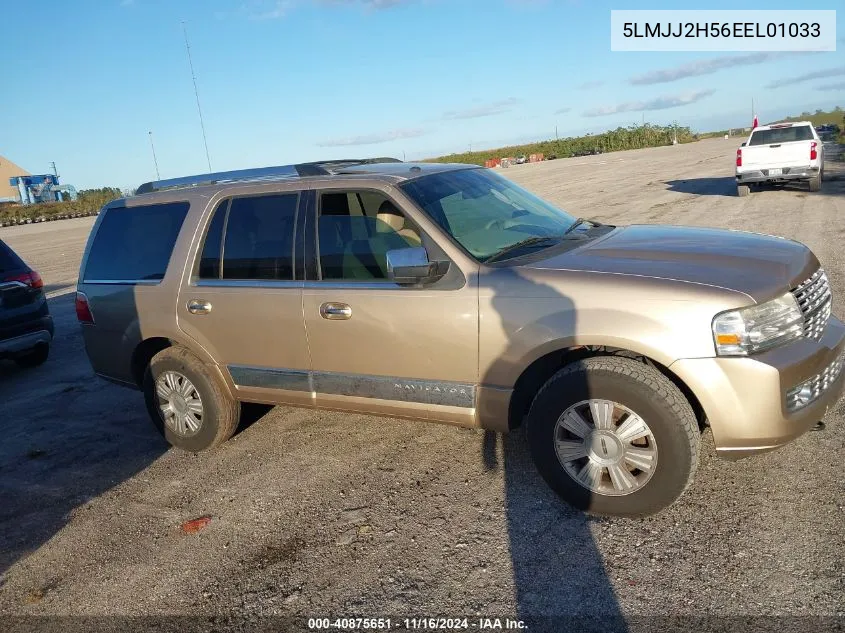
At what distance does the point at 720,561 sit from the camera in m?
3.11

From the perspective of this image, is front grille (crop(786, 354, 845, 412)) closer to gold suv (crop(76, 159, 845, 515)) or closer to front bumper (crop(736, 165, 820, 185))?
gold suv (crop(76, 159, 845, 515))

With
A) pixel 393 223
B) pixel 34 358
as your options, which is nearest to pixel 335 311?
pixel 393 223

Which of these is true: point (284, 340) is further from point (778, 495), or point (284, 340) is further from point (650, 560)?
point (778, 495)

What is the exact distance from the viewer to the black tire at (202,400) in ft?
15.9

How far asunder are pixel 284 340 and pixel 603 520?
7.47ft

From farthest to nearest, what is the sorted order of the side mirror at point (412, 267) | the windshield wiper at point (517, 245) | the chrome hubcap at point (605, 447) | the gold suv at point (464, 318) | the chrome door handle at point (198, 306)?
1. the chrome door handle at point (198, 306)
2. the windshield wiper at point (517, 245)
3. the side mirror at point (412, 267)
4. the chrome hubcap at point (605, 447)
5. the gold suv at point (464, 318)

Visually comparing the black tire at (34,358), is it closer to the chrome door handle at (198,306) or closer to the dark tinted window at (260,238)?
the chrome door handle at (198,306)

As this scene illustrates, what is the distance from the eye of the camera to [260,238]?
4.60m

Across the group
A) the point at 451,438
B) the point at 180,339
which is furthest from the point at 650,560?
the point at 180,339

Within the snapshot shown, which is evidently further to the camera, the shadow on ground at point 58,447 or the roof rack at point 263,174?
the roof rack at point 263,174

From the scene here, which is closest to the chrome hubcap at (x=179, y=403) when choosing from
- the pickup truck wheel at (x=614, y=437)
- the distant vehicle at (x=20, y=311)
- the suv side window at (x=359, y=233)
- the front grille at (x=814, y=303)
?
the suv side window at (x=359, y=233)

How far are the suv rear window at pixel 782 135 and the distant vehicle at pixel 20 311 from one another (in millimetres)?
16979

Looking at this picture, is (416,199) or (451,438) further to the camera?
(451,438)

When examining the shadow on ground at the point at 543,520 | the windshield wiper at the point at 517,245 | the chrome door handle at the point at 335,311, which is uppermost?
the windshield wiper at the point at 517,245
